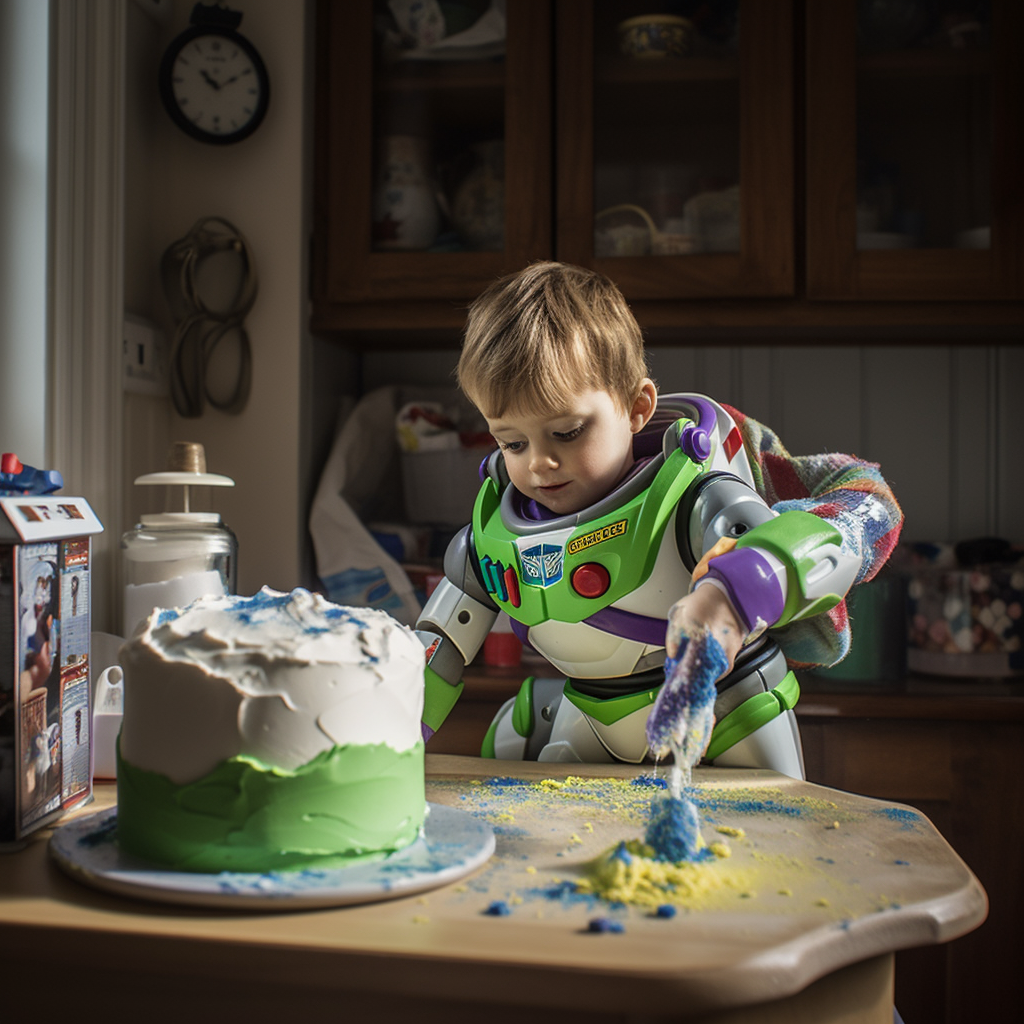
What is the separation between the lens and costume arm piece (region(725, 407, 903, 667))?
91cm

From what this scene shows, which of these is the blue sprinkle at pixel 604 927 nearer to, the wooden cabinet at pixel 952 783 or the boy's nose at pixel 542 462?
the boy's nose at pixel 542 462

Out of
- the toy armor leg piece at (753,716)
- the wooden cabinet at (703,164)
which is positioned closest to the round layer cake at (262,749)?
the toy armor leg piece at (753,716)

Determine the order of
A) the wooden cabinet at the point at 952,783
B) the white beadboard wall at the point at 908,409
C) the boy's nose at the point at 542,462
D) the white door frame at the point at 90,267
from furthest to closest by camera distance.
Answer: the white beadboard wall at the point at 908,409 < the wooden cabinet at the point at 952,783 < the white door frame at the point at 90,267 < the boy's nose at the point at 542,462

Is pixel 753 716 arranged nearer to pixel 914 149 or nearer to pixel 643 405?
pixel 643 405

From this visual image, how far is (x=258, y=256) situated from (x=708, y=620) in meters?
1.22

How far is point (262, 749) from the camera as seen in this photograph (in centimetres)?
66

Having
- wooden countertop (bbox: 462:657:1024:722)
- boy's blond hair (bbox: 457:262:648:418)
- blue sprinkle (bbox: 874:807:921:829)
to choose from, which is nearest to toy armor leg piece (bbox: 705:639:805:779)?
blue sprinkle (bbox: 874:807:921:829)

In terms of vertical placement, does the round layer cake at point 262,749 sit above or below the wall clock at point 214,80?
below

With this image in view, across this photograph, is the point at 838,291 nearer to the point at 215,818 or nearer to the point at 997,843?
the point at 997,843

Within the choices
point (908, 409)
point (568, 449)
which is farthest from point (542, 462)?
point (908, 409)

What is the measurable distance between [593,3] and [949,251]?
70cm

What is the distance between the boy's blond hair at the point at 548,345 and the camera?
0.99 metres

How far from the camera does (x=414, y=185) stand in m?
1.74

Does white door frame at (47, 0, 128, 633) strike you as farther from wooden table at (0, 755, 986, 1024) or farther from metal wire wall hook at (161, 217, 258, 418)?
wooden table at (0, 755, 986, 1024)
